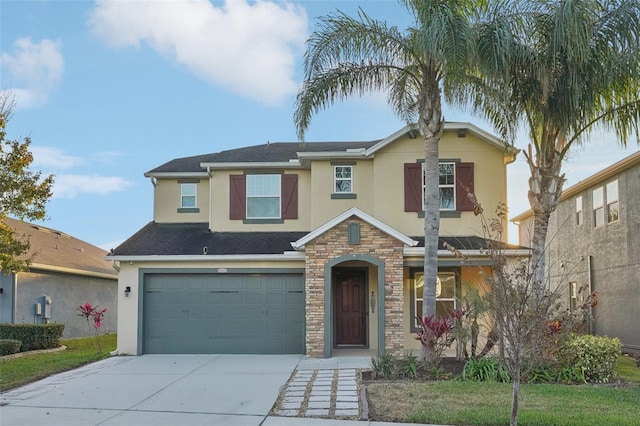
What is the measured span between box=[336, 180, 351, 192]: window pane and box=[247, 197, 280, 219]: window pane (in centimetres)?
192

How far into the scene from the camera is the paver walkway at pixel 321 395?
9.02 meters

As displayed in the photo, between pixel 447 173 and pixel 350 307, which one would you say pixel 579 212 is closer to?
pixel 447 173

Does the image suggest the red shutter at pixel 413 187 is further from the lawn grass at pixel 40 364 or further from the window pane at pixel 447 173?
the lawn grass at pixel 40 364

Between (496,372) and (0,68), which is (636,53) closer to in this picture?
(496,372)

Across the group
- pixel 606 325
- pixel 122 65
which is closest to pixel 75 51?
pixel 122 65

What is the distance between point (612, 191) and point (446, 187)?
219 inches

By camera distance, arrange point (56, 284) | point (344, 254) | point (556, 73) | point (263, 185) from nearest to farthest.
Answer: point (556, 73)
point (344, 254)
point (263, 185)
point (56, 284)

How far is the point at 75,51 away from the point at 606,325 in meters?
17.6

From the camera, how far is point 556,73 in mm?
13055

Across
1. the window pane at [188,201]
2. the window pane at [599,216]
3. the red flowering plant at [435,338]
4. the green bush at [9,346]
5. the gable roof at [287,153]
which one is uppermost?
the gable roof at [287,153]

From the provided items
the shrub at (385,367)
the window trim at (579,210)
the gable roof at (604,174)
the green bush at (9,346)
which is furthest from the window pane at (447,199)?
the green bush at (9,346)

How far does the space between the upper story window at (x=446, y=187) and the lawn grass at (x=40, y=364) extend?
9251 millimetres

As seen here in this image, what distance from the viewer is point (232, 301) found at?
1627 centimetres

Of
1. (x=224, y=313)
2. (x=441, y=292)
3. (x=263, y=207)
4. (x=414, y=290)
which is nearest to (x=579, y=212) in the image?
(x=441, y=292)
